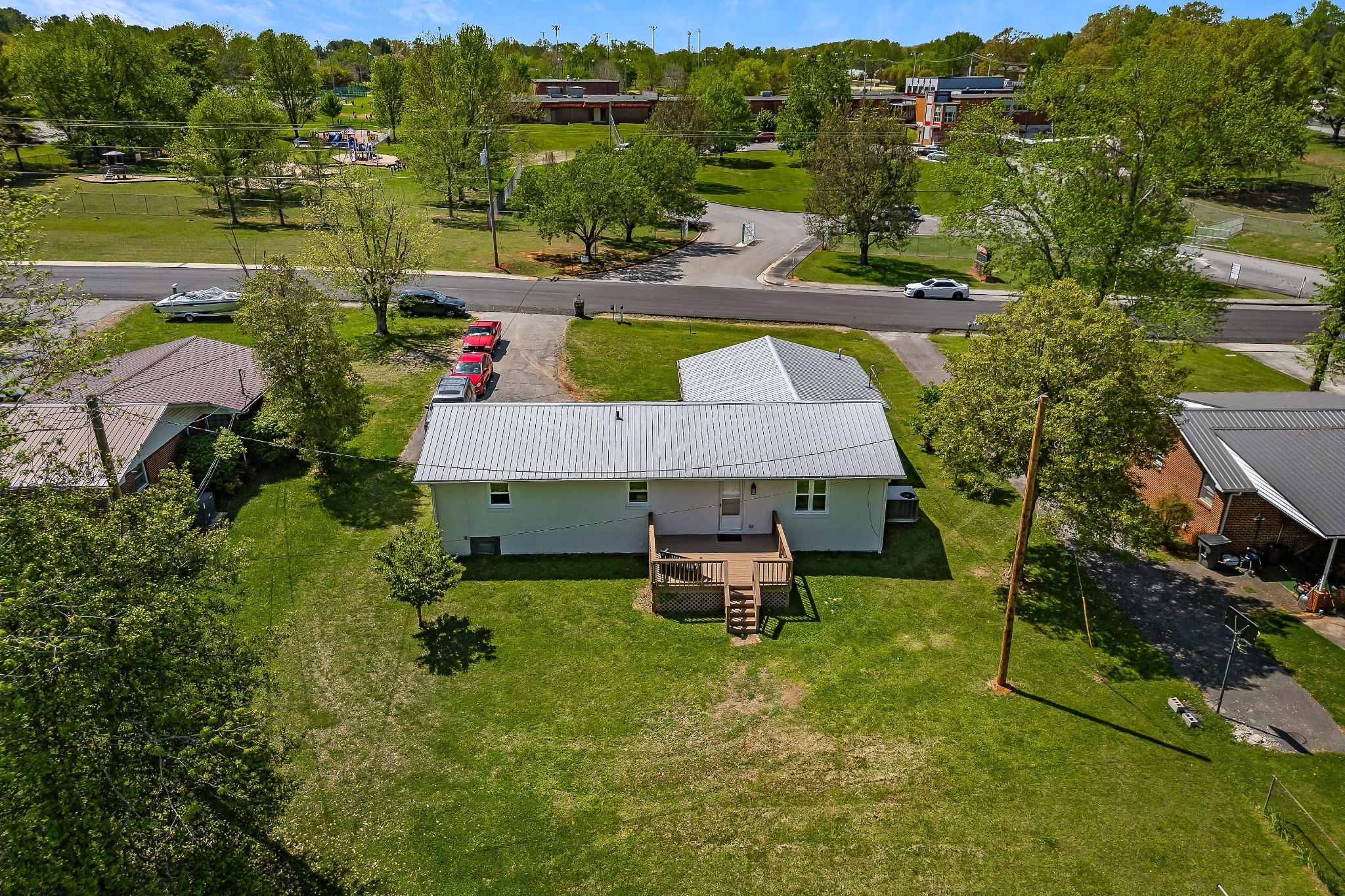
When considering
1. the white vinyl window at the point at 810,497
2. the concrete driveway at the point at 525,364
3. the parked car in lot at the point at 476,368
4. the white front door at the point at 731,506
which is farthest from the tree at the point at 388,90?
the white vinyl window at the point at 810,497

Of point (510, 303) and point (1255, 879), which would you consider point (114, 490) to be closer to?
point (1255, 879)

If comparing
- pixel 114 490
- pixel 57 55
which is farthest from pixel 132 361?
pixel 57 55

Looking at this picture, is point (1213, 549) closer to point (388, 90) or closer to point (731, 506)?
point (731, 506)

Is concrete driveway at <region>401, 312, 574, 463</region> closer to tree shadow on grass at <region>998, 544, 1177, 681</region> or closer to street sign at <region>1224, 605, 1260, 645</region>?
tree shadow on grass at <region>998, 544, 1177, 681</region>

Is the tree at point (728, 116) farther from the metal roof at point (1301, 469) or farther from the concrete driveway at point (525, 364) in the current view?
the metal roof at point (1301, 469)

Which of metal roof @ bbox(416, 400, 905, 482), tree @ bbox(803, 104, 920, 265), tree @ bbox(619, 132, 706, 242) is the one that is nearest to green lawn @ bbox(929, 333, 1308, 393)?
tree @ bbox(803, 104, 920, 265)

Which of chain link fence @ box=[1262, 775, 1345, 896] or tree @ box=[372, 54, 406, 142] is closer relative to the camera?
chain link fence @ box=[1262, 775, 1345, 896]

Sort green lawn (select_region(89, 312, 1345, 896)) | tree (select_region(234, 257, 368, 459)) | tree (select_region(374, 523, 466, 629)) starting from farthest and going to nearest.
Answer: tree (select_region(234, 257, 368, 459)) → tree (select_region(374, 523, 466, 629)) → green lawn (select_region(89, 312, 1345, 896))

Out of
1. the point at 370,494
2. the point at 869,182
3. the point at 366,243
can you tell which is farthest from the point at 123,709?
the point at 869,182
